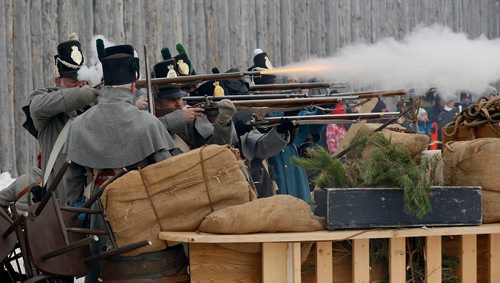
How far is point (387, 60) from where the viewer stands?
762 cm

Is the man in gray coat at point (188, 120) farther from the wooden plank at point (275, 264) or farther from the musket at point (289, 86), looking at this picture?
the wooden plank at point (275, 264)

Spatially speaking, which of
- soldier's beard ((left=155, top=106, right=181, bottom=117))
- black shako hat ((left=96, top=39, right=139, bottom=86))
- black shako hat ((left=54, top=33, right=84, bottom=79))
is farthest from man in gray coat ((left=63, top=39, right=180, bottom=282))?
black shako hat ((left=54, top=33, right=84, bottom=79))

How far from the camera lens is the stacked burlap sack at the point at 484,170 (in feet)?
16.4

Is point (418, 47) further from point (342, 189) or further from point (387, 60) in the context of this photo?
point (342, 189)

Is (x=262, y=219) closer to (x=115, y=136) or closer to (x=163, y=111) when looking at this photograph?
(x=115, y=136)

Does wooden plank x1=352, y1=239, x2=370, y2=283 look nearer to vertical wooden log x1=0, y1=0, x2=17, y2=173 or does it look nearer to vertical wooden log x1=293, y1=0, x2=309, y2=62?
vertical wooden log x1=0, y1=0, x2=17, y2=173

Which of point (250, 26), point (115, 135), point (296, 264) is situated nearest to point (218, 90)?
point (115, 135)

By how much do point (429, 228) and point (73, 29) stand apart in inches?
270

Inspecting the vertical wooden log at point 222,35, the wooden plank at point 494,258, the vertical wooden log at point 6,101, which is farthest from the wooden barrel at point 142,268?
the vertical wooden log at point 222,35

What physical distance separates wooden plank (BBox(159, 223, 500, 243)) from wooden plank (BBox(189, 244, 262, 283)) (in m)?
0.11

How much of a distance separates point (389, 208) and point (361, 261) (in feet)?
0.96

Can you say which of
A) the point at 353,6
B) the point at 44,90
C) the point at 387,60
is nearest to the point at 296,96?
the point at 387,60

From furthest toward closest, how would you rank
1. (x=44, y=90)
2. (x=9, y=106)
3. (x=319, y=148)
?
(x=9, y=106) < (x=44, y=90) < (x=319, y=148)

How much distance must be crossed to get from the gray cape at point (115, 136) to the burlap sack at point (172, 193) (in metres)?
0.46
